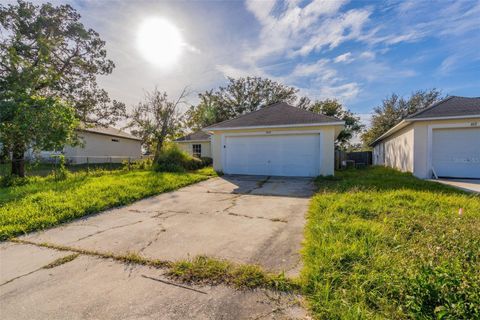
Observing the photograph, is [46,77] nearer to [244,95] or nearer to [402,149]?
[402,149]

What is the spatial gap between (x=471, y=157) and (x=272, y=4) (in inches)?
393

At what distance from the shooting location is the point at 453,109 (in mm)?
8625

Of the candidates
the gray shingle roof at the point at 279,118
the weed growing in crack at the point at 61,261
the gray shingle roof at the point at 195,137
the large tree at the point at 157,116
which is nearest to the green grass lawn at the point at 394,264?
the weed growing in crack at the point at 61,261

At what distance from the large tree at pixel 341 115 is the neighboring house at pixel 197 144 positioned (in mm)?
13973

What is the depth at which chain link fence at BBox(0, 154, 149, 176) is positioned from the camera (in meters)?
8.25

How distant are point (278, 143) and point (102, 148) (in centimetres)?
1838

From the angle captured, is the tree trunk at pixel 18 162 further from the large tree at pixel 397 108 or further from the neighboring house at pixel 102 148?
the large tree at pixel 397 108

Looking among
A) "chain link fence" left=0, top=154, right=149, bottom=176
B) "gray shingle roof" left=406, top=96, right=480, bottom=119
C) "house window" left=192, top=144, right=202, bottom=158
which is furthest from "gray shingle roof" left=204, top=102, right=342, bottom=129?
"house window" left=192, top=144, right=202, bottom=158

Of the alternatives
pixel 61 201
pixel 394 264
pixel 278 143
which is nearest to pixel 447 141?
pixel 278 143

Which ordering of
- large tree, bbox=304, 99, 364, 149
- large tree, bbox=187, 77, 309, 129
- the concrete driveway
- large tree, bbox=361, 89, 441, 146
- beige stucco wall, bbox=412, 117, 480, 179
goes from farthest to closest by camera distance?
1. large tree, bbox=187, 77, 309, 129
2. large tree, bbox=304, 99, 364, 149
3. large tree, bbox=361, 89, 441, 146
4. beige stucco wall, bbox=412, 117, 480, 179
5. the concrete driveway

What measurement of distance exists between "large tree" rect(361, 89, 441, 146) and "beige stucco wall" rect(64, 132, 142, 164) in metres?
27.4

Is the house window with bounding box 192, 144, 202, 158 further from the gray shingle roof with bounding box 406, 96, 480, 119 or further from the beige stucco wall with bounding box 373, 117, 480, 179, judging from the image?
the gray shingle roof with bounding box 406, 96, 480, 119

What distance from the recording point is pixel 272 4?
7.04 meters

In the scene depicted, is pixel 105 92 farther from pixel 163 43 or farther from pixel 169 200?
pixel 169 200
